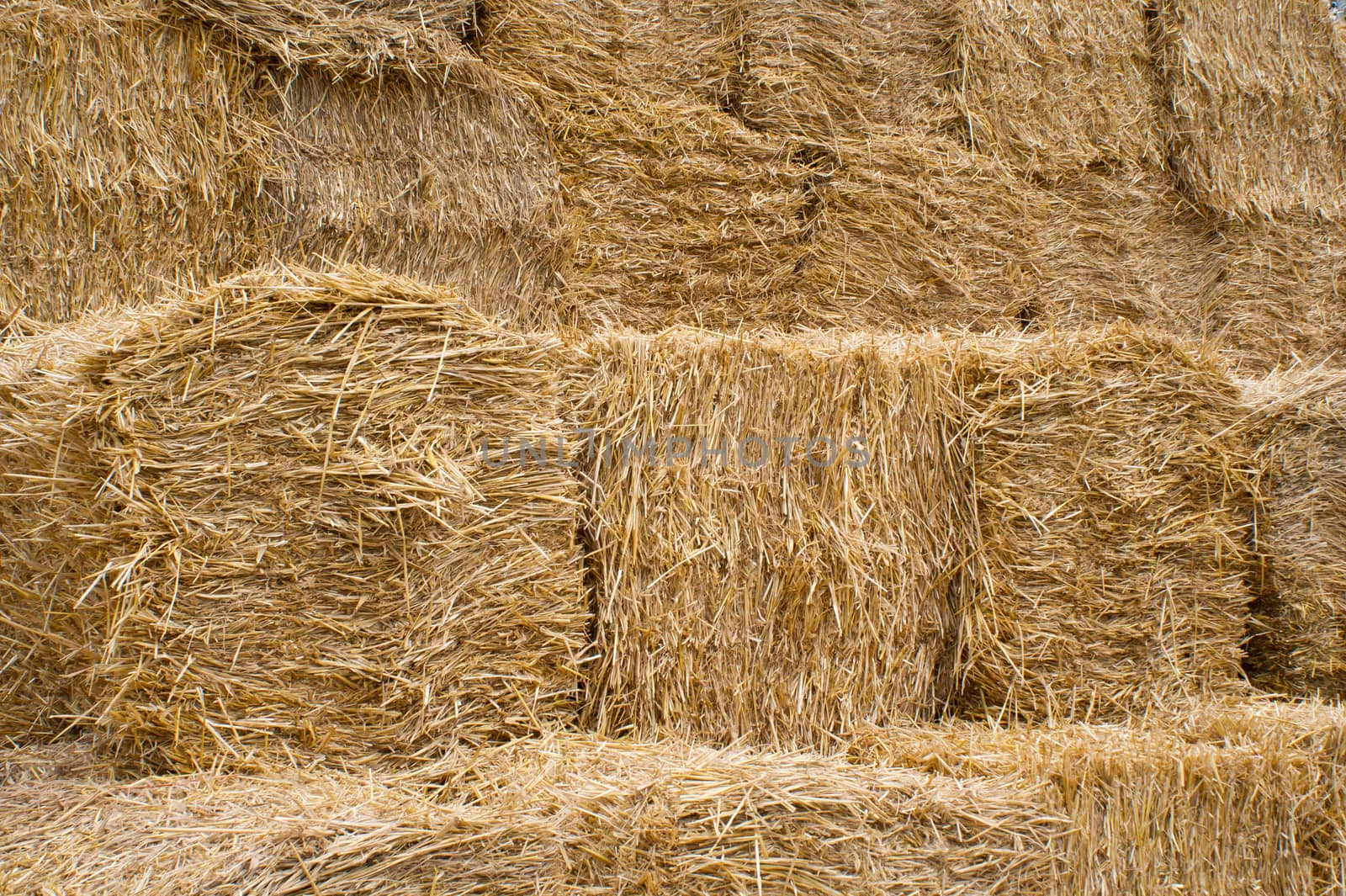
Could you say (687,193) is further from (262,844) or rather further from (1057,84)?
(262,844)

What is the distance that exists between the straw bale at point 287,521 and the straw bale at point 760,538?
226mm

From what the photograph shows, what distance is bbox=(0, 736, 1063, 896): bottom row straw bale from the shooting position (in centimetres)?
165

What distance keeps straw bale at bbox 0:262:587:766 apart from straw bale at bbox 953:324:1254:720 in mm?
1091

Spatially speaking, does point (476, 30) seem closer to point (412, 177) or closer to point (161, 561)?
point (412, 177)

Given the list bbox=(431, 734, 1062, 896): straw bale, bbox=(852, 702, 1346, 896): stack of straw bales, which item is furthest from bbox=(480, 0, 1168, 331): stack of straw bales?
bbox=(431, 734, 1062, 896): straw bale

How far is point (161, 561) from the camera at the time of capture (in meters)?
1.89

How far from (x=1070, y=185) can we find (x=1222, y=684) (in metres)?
1.93

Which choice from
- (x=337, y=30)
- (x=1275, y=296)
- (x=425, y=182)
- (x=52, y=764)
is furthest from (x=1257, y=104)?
(x=52, y=764)

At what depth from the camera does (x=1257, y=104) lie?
399 centimetres

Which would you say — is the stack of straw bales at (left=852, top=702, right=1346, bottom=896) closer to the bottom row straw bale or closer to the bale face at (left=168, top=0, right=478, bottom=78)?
the bottom row straw bale

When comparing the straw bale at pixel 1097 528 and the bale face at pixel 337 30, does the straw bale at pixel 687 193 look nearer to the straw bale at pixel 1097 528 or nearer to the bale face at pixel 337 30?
the bale face at pixel 337 30

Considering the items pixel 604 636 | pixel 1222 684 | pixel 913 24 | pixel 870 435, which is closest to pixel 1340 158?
pixel 913 24

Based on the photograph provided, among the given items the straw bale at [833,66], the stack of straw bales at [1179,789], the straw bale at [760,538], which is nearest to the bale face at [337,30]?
the straw bale at [833,66]

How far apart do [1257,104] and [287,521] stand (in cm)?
390
